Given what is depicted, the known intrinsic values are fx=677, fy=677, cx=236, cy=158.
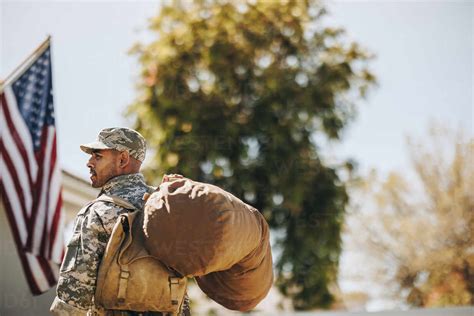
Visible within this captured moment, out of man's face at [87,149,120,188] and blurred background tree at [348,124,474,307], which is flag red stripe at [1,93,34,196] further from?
blurred background tree at [348,124,474,307]

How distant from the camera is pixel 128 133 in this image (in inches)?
149

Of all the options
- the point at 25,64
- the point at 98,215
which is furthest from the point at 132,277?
the point at 25,64

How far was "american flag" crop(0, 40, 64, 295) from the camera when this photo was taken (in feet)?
23.3

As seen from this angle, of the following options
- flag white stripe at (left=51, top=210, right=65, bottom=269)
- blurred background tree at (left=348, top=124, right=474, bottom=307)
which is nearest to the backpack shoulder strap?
flag white stripe at (left=51, top=210, right=65, bottom=269)

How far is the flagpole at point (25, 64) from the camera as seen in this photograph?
7660 millimetres

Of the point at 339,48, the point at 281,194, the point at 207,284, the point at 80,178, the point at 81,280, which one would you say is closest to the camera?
the point at 81,280

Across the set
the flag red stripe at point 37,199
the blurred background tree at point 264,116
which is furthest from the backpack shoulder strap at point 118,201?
the blurred background tree at point 264,116

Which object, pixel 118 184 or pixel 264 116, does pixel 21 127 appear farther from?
pixel 264 116

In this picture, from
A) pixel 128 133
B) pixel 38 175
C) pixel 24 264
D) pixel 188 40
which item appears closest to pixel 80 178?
pixel 38 175

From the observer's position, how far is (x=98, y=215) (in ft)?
11.4

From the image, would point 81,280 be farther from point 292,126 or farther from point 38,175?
point 292,126

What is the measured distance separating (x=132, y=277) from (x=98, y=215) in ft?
1.22

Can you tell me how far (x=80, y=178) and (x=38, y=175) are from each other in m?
1.26

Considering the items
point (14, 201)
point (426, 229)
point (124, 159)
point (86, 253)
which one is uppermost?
point (124, 159)
